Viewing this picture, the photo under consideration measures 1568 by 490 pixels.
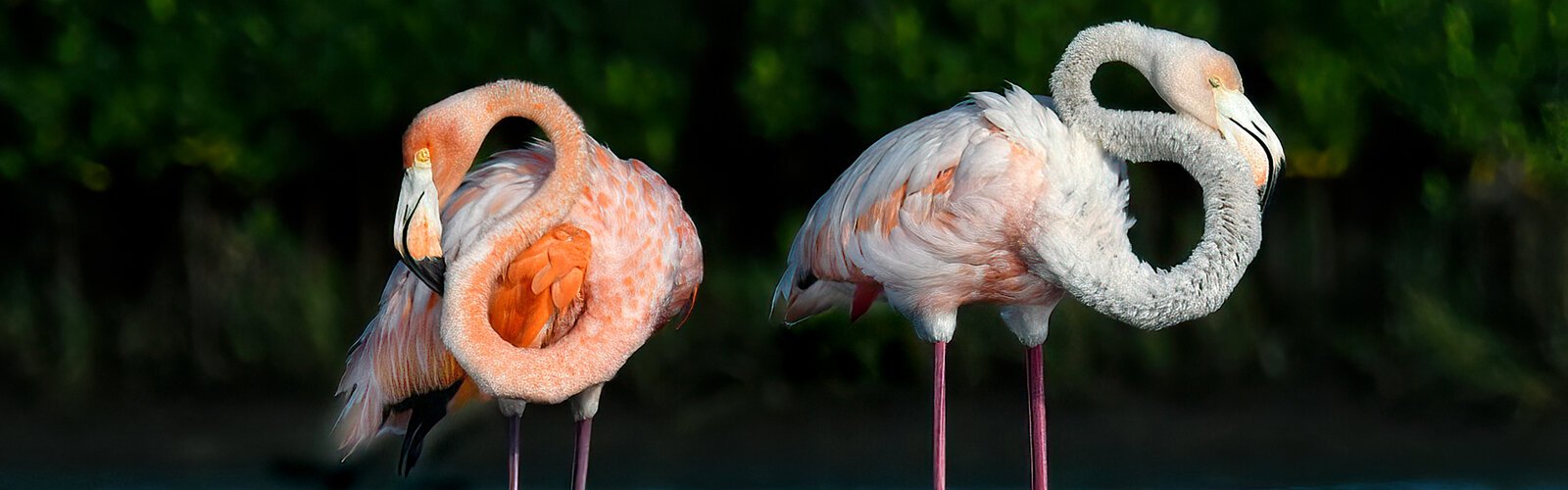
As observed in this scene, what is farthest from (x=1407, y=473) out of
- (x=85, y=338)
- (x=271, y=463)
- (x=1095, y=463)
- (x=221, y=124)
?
(x=85, y=338)

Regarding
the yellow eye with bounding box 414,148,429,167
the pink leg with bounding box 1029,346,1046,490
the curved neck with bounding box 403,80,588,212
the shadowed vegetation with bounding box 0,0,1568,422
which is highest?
the shadowed vegetation with bounding box 0,0,1568,422

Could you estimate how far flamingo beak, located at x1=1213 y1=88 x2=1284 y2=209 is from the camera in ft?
19.5

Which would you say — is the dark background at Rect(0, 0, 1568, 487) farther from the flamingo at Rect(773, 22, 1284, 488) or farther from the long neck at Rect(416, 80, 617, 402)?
the long neck at Rect(416, 80, 617, 402)

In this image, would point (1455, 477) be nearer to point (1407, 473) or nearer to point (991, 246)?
point (1407, 473)

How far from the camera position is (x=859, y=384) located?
8914mm

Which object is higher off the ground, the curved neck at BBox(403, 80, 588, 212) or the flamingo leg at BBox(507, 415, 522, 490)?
the curved neck at BBox(403, 80, 588, 212)

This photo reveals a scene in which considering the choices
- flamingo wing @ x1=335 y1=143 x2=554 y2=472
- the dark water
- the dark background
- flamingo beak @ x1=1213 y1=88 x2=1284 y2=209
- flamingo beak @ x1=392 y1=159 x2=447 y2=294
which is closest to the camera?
flamingo beak @ x1=392 y1=159 x2=447 y2=294

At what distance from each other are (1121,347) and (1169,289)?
3155 millimetres

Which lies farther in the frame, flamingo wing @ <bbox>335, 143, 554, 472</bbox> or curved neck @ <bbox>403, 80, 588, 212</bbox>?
flamingo wing @ <bbox>335, 143, 554, 472</bbox>

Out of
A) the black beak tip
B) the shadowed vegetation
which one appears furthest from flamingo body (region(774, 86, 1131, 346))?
the shadowed vegetation

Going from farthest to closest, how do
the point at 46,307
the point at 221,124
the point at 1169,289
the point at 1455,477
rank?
the point at 46,307
the point at 221,124
the point at 1455,477
the point at 1169,289

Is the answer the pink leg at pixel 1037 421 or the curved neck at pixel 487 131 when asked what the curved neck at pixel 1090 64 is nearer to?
the pink leg at pixel 1037 421

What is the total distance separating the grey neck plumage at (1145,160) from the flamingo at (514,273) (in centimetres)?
117

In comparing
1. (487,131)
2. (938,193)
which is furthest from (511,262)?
(938,193)
